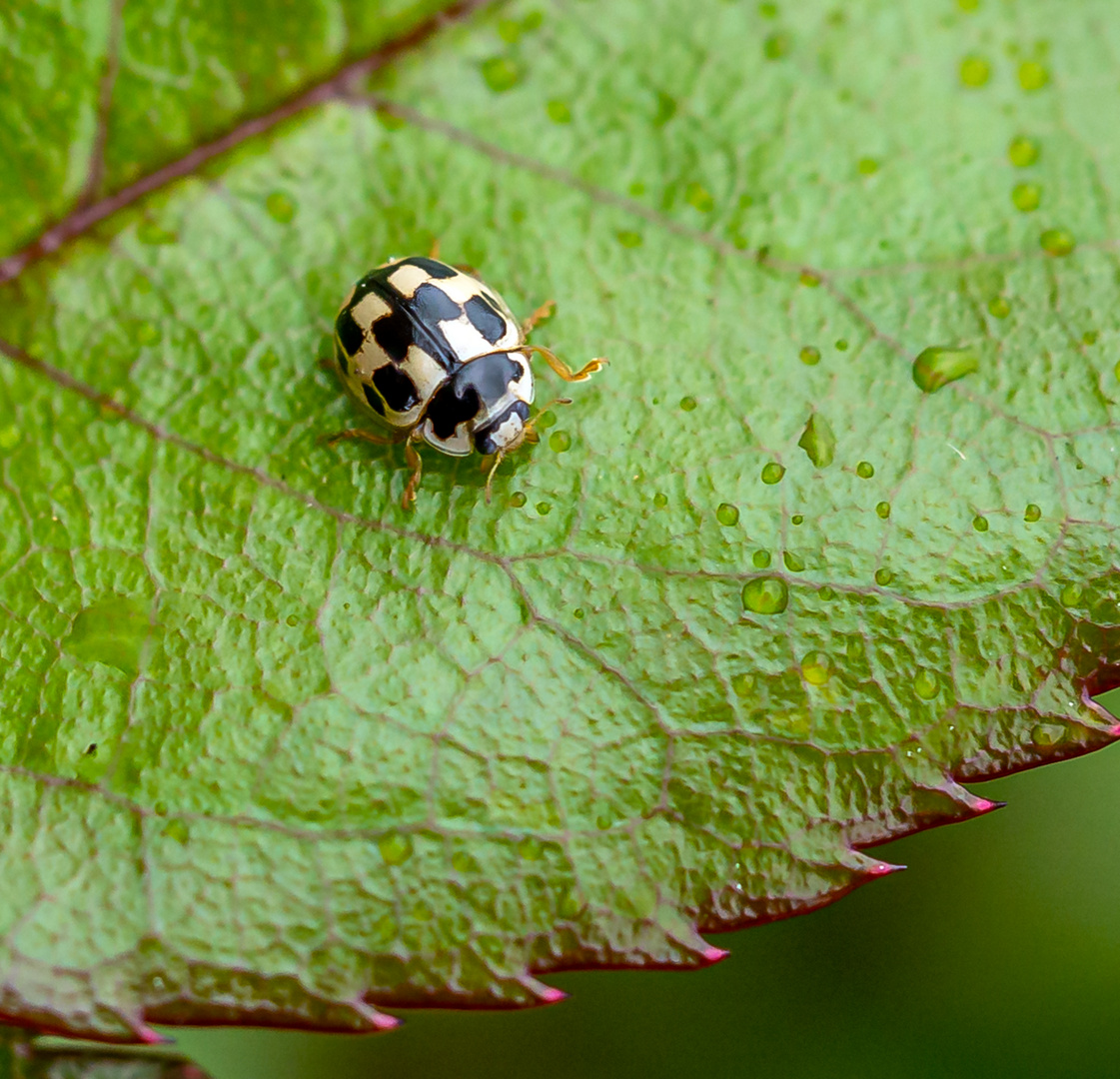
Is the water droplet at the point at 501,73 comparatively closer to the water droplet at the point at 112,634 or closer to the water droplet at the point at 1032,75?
the water droplet at the point at 1032,75

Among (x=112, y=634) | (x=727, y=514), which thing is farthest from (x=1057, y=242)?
(x=112, y=634)

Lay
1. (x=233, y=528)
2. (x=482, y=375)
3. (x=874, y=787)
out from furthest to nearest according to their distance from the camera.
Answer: (x=482, y=375)
(x=233, y=528)
(x=874, y=787)

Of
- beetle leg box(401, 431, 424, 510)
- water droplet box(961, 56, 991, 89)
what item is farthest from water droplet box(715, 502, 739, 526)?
water droplet box(961, 56, 991, 89)

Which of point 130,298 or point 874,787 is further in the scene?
point 130,298

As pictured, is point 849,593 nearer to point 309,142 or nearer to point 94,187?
point 309,142

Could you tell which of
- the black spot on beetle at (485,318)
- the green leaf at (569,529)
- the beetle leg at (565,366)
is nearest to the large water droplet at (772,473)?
the green leaf at (569,529)

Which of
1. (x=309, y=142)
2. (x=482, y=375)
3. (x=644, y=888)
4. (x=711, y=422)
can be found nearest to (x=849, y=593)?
(x=711, y=422)

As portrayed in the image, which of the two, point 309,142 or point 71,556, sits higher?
point 309,142

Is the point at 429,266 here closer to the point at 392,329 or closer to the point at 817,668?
the point at 392,329
